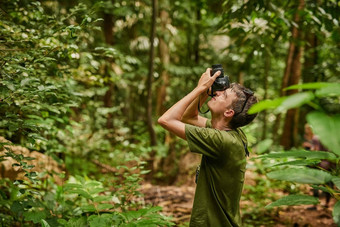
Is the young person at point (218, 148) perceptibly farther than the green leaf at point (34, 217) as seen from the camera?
No

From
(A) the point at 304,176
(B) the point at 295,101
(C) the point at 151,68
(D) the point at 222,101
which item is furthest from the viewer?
(C) the point at 151,68

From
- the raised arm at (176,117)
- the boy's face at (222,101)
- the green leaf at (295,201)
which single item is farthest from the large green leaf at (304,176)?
the boy's face at (222,101)

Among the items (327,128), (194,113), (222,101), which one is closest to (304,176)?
(327,128)

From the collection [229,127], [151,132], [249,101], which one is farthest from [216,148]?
[151,132]

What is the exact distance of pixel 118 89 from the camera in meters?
9.84

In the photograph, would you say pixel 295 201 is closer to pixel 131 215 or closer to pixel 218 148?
pixel 218 148

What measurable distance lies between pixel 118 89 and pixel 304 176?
9201 mm

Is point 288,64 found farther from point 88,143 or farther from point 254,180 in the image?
point 88,143

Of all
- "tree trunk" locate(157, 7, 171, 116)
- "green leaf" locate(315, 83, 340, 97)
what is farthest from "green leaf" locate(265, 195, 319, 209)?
"tree trunk" locate(157, 7, 171, 116)

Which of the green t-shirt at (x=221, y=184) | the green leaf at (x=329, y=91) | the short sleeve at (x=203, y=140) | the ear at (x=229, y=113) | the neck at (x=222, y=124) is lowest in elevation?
the green t-shirt at (x=221, y=184)

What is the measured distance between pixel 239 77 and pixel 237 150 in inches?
295

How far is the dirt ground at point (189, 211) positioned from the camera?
3.75 m

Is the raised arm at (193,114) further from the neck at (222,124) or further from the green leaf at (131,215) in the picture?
the green leaf at (131,215)

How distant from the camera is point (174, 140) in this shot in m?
6.32
